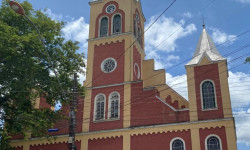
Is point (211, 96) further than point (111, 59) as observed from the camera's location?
No

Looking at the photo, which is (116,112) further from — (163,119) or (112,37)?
(112,37)

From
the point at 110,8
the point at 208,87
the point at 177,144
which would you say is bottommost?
the point at 177,144

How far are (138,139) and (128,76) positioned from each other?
Answer: 545cm

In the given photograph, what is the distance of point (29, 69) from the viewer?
21203mm

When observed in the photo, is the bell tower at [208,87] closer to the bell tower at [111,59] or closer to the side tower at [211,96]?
the side tower at [211,96]

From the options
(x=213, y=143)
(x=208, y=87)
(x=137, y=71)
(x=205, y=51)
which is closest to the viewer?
(x=213, y=143)

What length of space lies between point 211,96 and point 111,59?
9230 millimetres

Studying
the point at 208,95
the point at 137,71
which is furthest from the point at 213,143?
the point at 137,71

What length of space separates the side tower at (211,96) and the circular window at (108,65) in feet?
21.3

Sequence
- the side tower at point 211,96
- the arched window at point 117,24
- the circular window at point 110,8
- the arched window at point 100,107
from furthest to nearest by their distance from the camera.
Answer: the circular window at point 110,8 < the arched window at point 117,24 < the arched window at point 100,107 < the side tower at point 211,96

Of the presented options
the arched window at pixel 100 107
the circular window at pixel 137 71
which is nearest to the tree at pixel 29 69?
the arched window at pixel 100 107

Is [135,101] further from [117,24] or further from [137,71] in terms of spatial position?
[117,24]

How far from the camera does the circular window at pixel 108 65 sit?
95.4 ft

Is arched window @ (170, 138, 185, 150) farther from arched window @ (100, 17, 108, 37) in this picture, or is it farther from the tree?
arched window @ (100, 17, 108, 37)
